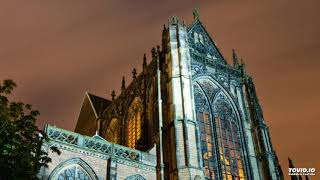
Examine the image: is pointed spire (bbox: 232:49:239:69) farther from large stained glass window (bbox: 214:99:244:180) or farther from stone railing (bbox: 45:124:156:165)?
stone railing (bbox: 45:124:156:165)

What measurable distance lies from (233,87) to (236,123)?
341 centimetres

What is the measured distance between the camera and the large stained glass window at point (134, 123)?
31.2 m

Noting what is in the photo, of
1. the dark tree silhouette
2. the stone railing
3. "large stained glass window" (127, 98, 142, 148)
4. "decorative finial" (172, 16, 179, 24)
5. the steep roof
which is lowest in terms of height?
the dark tree silhouette

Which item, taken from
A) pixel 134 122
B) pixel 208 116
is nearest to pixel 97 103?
pixel 134 122

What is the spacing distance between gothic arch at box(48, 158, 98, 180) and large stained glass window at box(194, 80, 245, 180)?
776 cm

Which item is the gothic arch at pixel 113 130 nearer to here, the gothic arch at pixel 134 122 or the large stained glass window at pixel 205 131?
the gothic arch at pixel 134 122

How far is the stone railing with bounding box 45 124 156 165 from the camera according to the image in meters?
22.6

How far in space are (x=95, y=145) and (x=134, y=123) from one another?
29.8 ft

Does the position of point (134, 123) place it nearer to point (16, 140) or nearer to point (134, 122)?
point (134, 122)

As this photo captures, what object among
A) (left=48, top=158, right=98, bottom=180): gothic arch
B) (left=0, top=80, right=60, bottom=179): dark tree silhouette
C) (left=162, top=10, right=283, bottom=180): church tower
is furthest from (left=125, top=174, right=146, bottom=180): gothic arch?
(left=0, top=80, right=60, bottom=179): dark tree silhouette

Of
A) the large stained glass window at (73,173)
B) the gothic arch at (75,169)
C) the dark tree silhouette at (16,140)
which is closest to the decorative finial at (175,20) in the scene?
the gothic arch at (75,169)

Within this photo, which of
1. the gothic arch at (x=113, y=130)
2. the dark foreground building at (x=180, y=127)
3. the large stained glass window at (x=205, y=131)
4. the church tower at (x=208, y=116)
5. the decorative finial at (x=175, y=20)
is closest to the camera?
the dark foreground building at (x=180, y=127)

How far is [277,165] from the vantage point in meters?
30.0

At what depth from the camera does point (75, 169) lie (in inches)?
873
